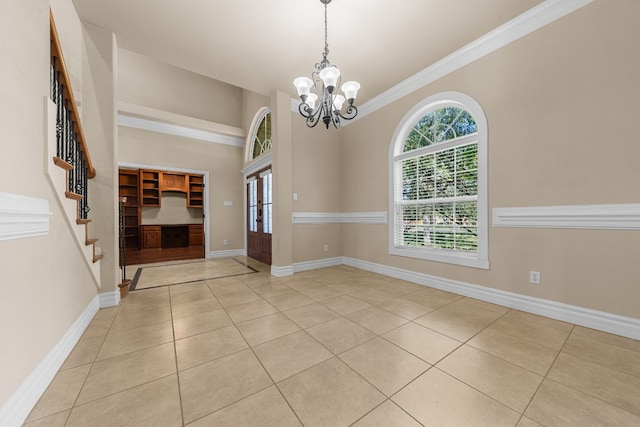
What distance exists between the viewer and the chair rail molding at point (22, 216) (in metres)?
1.04

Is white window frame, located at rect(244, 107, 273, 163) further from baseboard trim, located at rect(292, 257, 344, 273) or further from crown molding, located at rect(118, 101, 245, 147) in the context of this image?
baseboard trim, located at rect(292, 257, 344, 273)

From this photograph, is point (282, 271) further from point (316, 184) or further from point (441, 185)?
point (441, 185)

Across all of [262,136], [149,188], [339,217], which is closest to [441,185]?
[339,217]

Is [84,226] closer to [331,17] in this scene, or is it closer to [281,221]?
[281,221]

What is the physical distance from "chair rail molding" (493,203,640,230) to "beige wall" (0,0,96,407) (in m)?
3.75

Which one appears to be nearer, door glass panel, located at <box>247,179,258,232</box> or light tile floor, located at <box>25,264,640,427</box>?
light tile floor, located at <box>25,264,640,427</box>

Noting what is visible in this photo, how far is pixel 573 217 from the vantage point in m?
2.10

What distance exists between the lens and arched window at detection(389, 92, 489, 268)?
2.75 metres

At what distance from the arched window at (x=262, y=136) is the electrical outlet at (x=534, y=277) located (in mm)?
4458

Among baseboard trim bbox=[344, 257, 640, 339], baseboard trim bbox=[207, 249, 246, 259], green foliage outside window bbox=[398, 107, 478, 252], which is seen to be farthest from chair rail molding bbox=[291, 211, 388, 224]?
baseboard trim bbox=[207, 249, 246, 259]

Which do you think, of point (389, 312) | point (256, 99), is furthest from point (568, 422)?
point (256, 99)

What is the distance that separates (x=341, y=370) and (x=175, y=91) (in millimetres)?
6920

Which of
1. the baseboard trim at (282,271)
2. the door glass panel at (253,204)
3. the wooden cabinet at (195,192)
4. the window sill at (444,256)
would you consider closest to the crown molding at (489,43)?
the window sill at (444,256)

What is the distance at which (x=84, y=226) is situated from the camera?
2137mm
